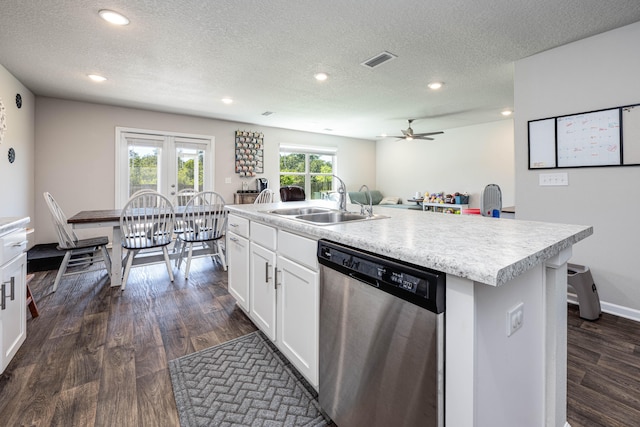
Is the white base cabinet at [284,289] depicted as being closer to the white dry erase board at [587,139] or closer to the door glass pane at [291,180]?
the white dry erase board at [587,139]

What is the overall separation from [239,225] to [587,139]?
3.02m

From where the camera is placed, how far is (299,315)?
1542 mm

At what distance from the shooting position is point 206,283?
319cm

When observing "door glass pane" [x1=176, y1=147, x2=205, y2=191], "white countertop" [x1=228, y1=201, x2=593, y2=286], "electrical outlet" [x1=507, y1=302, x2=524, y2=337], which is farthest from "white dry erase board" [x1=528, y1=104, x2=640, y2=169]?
"door glass pane" [x1=176, y1=147, x2=205, y2=191]

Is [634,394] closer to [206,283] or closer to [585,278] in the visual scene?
[585,278]

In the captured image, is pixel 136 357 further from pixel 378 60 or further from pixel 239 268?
pixel 378 60

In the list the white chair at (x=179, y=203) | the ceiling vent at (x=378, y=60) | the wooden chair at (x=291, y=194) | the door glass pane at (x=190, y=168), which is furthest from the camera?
the door glass pane at (x=190, y=168)

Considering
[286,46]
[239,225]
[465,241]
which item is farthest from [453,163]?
[465,241]

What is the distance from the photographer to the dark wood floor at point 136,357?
1.39 meters

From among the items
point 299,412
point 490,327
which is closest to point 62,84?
point 299,412

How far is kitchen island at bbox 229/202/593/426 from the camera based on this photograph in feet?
2.59

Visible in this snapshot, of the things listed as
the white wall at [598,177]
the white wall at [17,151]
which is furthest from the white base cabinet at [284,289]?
the white wall at [17,151]

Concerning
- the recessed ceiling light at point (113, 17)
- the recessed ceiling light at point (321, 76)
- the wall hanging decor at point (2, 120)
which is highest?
the recessed ceiling light at point (321, 76)

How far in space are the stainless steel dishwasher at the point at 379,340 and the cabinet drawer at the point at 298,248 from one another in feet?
0.28
